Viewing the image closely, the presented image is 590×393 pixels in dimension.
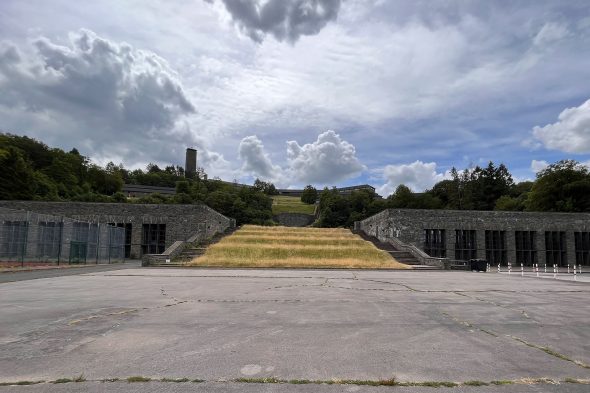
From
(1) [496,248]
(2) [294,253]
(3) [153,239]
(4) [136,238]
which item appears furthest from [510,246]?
(4) [136,238]

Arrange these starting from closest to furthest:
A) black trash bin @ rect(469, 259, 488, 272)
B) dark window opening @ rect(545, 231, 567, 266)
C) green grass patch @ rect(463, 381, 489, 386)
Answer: green grass patch @ rect(463, 381, 489, 386) < black trash bin @ rect(469, 259, 488, 272) < dark window opening @ rect(545, 231, 567, 266)

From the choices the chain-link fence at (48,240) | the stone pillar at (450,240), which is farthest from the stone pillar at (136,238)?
the stone pillar at (450,240)

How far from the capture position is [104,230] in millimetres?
32250

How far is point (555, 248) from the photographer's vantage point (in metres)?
39.7

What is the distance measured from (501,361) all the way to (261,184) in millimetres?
177823

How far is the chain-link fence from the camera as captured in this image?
2523 cm

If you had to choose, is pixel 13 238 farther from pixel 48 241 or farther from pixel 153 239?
pixel 153 239

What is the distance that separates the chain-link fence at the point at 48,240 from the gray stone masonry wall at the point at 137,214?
594cm

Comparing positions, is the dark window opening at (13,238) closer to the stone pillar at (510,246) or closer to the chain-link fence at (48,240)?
the chain-link fence at (48,240)

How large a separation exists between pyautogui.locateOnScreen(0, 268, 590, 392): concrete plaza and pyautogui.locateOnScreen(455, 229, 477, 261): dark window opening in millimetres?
27337

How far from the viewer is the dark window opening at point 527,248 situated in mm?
39469

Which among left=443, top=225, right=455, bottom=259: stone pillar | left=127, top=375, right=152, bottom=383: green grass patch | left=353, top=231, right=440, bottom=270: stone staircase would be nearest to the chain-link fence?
left=353, top=231, right=440, bottom=270: stone staircase

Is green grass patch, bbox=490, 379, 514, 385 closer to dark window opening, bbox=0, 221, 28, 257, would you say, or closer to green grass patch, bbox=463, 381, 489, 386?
green grass patch, bbox=463, 381, 489, 386

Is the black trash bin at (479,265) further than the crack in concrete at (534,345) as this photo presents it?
Yes
